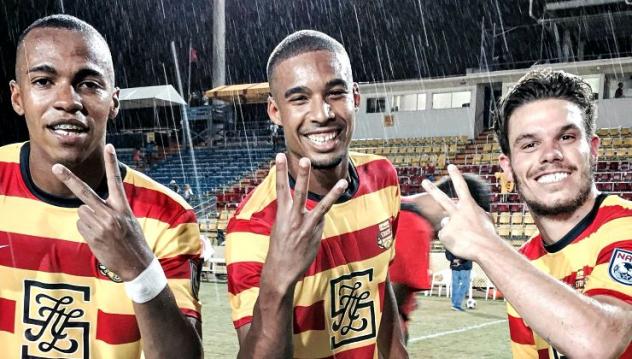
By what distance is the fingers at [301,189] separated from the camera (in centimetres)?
202

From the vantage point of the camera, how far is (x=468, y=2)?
2388 centimetres

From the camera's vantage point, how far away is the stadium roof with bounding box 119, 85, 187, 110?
2402 cm

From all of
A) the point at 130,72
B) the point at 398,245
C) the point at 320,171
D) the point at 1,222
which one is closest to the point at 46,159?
the point at 1,222

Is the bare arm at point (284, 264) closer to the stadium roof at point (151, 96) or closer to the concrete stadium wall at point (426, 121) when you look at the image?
the concrete stadium wall at point (426, 121)

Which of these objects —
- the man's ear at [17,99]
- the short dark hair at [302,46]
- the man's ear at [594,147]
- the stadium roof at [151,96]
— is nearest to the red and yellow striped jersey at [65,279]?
the man's ear at [17,99]

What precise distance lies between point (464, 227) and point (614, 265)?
0.54 m

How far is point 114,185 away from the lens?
2023 millimetres

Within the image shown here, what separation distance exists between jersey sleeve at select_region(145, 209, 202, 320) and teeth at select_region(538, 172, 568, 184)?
4.35 ft

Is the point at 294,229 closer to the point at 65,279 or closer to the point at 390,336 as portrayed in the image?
the point at 65,279

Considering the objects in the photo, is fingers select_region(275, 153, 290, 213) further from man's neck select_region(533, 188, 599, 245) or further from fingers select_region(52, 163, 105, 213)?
man's neck select_region(533, 188, 599, 245)

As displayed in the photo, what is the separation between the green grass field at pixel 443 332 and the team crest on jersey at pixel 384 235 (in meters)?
4.21

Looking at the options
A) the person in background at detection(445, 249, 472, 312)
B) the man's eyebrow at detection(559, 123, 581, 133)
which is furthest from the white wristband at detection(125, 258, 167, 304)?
the person in background at detection(445, 249, 472, 312)

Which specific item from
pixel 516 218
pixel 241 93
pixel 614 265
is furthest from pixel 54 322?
pixel 241 93

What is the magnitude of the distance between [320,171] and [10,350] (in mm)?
1344
